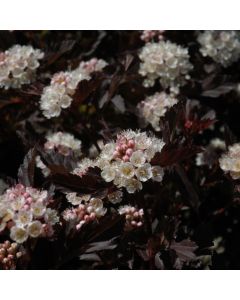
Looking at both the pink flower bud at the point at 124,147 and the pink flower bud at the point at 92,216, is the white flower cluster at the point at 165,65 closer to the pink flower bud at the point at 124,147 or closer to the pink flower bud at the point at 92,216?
the pink flower bud at the point at 124,147

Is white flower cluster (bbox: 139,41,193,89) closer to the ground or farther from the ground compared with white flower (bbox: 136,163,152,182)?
farther from the ground

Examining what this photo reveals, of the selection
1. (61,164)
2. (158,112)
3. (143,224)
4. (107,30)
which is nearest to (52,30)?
(107,30)

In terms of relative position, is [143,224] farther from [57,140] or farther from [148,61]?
[148,61]

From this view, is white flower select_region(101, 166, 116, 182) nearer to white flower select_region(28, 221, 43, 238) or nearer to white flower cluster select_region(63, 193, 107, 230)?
white flower cluster select_region(63, 193, 107, 230)

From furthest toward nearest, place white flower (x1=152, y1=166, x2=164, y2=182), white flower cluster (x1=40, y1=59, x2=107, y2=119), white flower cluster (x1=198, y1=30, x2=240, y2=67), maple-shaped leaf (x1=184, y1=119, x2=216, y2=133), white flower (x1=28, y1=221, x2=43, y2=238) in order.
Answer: white flower cluster (x1=198, y1=30, x2=240, y2=67) → white flower cluster (x1=40, y1=59, x2=107, y2=119) → maple-shaped leaf (x1=184, y1=119, x2=216, y2=133) → white flower (x1=152, y1=166, x2=164, y2=182) → white flower (x1=28, y1=221, x2=43, y2=238)

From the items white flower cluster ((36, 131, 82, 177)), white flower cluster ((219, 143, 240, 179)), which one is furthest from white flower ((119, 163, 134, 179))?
white flower cluster ((36, 131, 82, 177))

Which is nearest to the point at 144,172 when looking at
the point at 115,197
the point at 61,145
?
the point at 115,197
